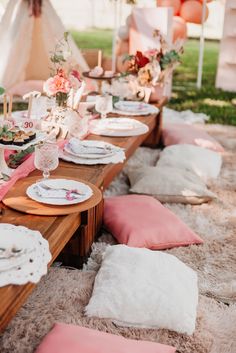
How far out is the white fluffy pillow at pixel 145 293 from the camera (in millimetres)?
1909

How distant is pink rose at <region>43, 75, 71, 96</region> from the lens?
2621 mm

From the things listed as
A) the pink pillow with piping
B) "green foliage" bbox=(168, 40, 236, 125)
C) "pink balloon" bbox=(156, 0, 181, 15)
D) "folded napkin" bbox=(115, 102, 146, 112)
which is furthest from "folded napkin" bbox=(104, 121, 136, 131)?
"pink balloon" bbox=(156, 0, 181, 15)

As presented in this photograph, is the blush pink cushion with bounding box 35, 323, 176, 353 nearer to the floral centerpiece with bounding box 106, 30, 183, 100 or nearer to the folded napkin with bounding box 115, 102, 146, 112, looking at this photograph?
the folded napkin with bounding box 115, 102, 146, 112

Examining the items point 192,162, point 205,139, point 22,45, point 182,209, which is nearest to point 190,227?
point 182,209

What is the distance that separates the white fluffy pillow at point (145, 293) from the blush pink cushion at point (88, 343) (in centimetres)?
18

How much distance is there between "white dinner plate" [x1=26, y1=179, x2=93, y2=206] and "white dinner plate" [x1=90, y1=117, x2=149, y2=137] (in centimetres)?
96

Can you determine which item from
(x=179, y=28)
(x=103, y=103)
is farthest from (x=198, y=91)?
(x=103, y=103)

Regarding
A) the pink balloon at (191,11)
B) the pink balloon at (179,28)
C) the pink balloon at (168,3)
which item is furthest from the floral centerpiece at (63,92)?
the pink balloon at (191,11)

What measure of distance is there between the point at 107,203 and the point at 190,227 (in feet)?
1.54

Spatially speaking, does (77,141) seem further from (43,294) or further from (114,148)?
(43,294)

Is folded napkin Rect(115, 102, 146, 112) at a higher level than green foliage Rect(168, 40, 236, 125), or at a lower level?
higher

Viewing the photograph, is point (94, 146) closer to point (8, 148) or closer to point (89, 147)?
point (89, 147)

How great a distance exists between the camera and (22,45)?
5660 millimetres

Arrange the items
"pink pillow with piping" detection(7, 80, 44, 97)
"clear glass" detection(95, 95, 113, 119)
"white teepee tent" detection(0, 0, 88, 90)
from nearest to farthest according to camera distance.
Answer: "clear glass" detection(95, 95, 113, 119)
"white teepee tent" detection(0, 0, 88, 90)
"pink pillow with piping" detection(7, 80, 44, 97)
